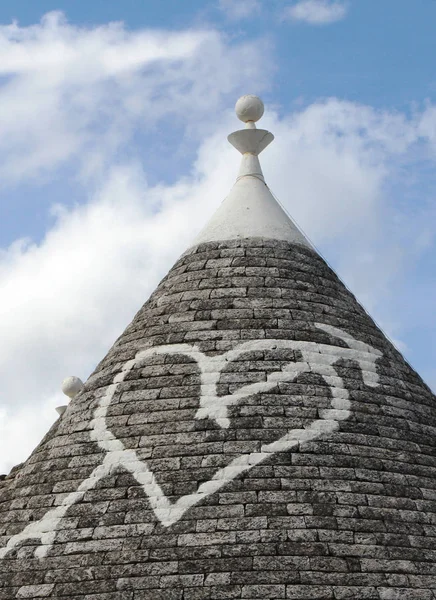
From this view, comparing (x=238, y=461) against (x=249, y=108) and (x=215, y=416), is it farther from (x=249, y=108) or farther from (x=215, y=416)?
(x=249, y=108)

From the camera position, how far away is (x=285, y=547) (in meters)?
7.68

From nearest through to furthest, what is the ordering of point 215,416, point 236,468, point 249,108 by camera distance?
1. point 236,468
2. point 215,416
3. point 249,108

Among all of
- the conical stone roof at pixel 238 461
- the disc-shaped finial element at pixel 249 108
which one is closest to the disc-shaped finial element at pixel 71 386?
the conical stone roof at pixel 238 461

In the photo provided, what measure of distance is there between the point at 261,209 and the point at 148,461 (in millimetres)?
3882

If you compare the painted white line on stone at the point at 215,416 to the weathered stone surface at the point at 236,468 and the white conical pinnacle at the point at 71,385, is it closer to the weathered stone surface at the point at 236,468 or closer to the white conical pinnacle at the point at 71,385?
the weathered stone surface at the point at 236,468

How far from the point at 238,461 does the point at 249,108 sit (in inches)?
204

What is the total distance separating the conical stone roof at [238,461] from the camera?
7.70 metres

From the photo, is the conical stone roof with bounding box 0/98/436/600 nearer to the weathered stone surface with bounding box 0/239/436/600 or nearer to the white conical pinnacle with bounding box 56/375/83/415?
the weathered stone surface with bounding box 0/239/436/600

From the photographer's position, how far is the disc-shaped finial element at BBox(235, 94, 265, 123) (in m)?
11.7

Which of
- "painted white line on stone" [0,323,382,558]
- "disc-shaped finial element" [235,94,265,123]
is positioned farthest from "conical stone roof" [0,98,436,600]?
"disc-shaped finial element" [235,94,265,123]

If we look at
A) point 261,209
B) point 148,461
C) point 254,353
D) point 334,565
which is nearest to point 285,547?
point 334,565

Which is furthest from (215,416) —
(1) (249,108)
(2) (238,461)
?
(1) (249,108)

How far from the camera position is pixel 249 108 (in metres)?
11.7

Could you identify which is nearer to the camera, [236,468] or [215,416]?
[236,468]
